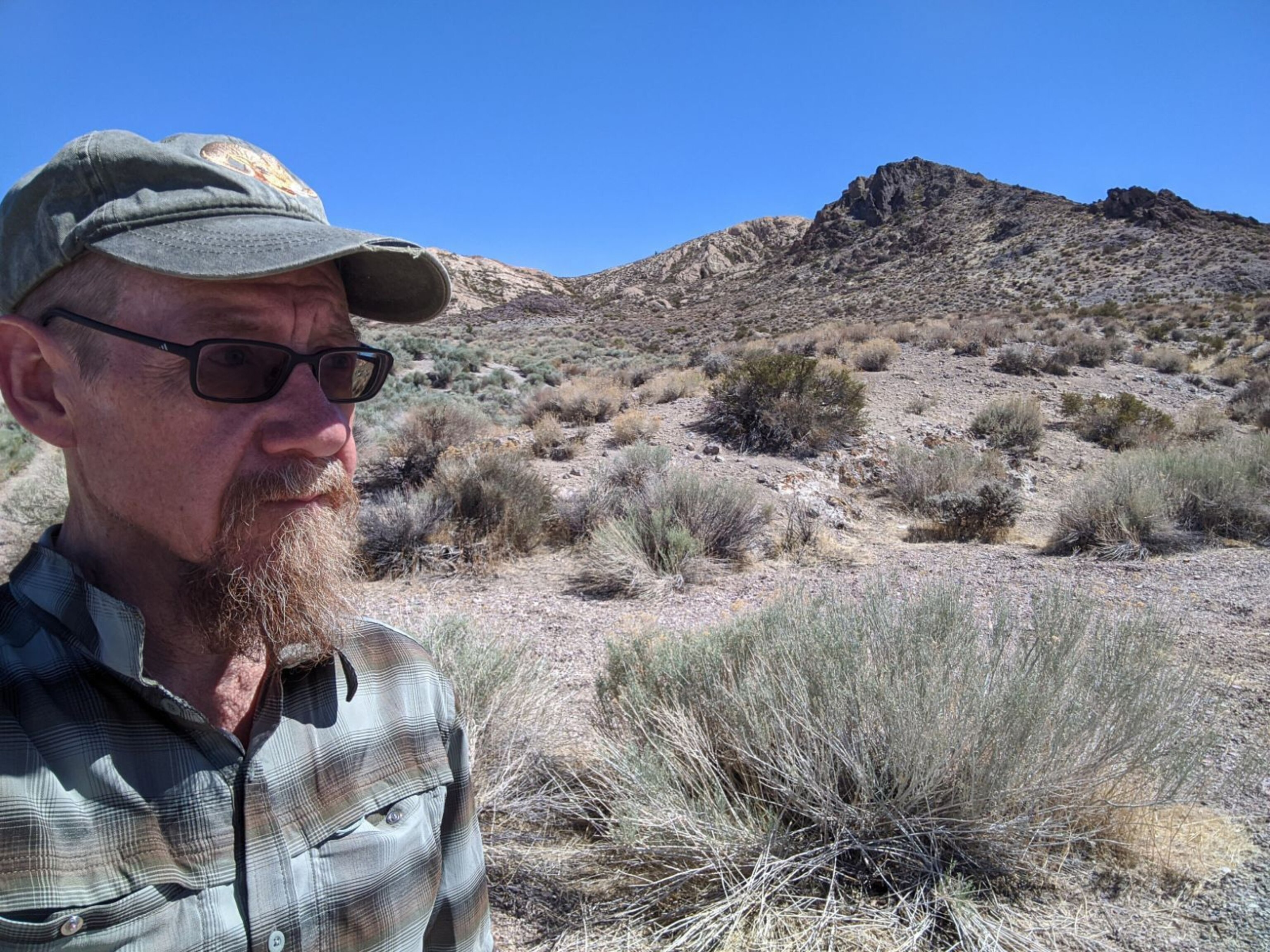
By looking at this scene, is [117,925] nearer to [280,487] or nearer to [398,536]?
[280,487]

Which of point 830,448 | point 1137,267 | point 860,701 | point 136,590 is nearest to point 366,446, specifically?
point 830,448

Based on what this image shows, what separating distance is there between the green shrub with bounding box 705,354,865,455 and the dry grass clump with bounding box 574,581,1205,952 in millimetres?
7620

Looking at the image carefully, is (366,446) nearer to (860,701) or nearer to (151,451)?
(860,701)

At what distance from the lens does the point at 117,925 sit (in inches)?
32.4

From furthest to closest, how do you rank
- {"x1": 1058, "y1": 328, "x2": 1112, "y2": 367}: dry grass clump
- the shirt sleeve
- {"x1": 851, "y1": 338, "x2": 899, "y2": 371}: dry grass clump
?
{"x1": 1058, "y1": 328, "x2": 1112, "y2": 367}: dry grass clump < {"x1": 851, "y1": 338, "x2": 899, "y2": 371}: dry grass clump < the shirt sleeve

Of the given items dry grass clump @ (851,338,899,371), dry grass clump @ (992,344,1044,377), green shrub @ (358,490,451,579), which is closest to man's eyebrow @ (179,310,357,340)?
green shrub @ (358,490,451,579)

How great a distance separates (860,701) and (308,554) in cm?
212

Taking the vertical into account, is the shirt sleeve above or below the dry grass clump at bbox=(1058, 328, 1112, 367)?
below

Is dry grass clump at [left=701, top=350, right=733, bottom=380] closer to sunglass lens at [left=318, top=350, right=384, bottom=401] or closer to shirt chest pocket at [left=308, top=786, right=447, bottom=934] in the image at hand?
sunglass lens at [left=318, top=350, right=384, bottom=401]

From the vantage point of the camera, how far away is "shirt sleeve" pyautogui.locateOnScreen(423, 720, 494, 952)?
128 centimetres

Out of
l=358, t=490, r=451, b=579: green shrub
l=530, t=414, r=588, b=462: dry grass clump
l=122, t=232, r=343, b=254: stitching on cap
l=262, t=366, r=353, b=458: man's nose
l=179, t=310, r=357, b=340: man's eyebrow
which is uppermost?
l=122, t=232, r=343, b=254: stitching on cap

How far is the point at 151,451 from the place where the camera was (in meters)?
0.97

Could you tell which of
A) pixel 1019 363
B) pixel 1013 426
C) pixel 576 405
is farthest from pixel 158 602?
pixel 1019 363

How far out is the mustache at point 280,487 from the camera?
3.29 feet
